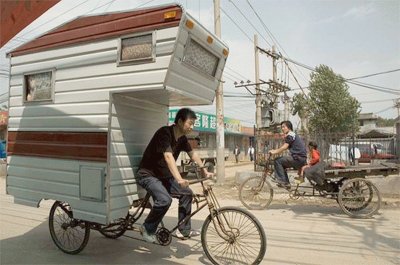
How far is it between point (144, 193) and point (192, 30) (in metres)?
2.31

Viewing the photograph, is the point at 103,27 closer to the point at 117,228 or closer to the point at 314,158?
the point at 117,228

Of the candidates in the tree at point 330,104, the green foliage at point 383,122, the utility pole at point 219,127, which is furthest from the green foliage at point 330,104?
the green foliage at point 383,122

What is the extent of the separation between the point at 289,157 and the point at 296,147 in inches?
10.6

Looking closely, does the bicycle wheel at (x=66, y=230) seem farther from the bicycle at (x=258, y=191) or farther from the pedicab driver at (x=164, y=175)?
the bicycle at (x=258, y=191)

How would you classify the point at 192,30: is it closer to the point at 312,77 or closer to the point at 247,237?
the point at 247,237

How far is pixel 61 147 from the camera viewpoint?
4844 millimetres

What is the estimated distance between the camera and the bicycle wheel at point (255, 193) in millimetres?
8008

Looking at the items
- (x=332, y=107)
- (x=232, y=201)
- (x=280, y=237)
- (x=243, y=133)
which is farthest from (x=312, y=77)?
(x=280, y=237)

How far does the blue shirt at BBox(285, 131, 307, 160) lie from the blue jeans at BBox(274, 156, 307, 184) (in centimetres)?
8

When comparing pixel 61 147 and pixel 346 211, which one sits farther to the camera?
pixel 346 211

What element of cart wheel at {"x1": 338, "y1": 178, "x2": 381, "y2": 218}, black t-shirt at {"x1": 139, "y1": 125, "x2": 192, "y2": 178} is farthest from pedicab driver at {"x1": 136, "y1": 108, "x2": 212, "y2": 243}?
cart wheel at {"x1": 338, "y1": 178, "x2": 381, "y2": 218}

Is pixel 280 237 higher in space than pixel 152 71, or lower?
lower

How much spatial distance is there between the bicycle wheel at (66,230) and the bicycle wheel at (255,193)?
13.3 ft

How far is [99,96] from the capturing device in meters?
4.52
